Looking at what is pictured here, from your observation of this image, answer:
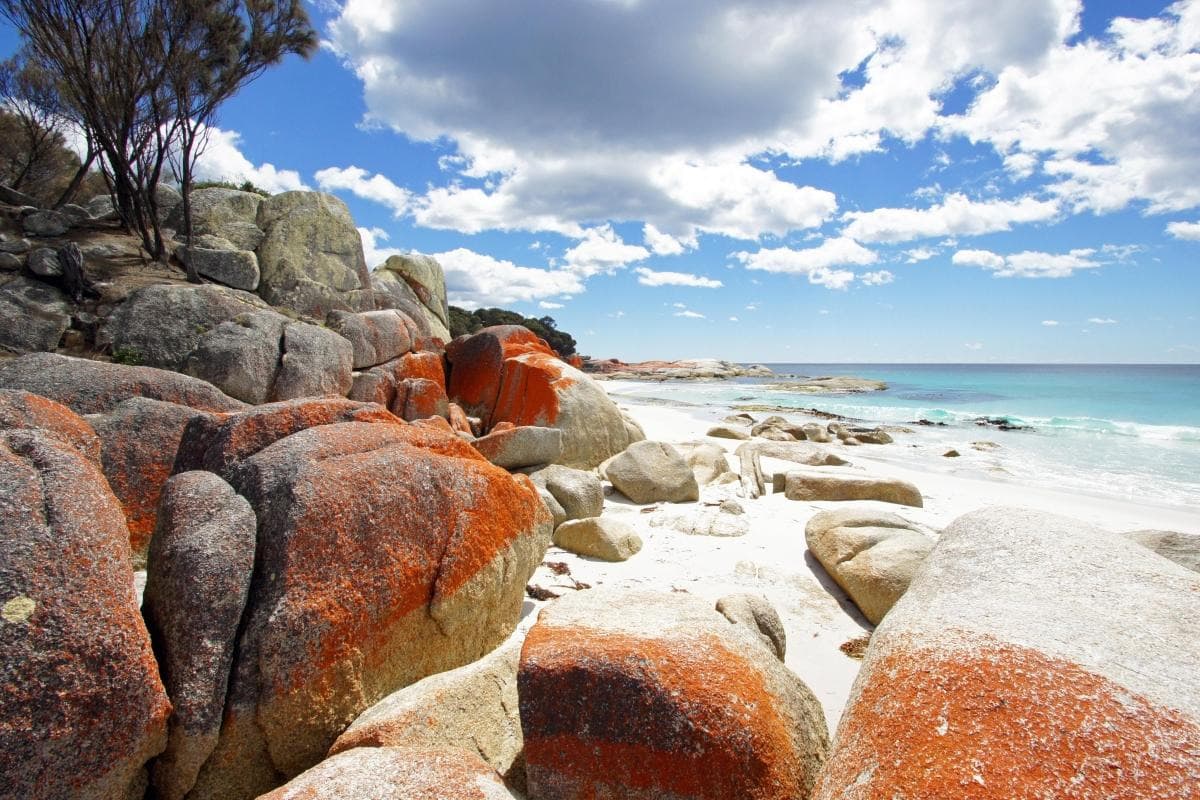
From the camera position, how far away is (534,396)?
32.4 feet

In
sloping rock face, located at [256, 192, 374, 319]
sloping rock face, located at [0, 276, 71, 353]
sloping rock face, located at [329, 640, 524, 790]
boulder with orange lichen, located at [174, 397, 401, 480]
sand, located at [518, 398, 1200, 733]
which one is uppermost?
sloping rock face, located at [256, 192, 374, 319]

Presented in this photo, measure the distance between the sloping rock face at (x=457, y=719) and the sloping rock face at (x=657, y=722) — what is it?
35 centimetres

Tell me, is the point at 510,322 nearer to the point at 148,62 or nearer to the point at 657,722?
the point at 148,62

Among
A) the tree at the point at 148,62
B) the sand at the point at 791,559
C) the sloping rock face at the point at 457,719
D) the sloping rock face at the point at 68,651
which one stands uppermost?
the tree at the point at 148,62

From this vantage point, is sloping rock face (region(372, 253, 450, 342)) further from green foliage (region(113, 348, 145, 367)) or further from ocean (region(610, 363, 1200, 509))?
ocean (region(610, 363, 1200, 509))

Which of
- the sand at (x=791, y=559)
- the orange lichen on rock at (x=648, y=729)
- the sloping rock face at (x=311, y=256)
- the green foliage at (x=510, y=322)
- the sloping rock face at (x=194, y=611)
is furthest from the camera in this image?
the green foliage at (x=510, y=322)

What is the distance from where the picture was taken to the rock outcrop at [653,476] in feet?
26.1

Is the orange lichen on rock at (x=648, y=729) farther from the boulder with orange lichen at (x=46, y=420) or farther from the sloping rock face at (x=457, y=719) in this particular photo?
the boulder with orange lichen at (x=46, y=420)

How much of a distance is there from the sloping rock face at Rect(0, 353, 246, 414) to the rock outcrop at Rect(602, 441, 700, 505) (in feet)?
16.0

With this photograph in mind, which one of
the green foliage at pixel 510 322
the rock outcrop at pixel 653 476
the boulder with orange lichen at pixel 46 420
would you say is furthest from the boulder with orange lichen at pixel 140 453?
the green foliage at pixel 510 322

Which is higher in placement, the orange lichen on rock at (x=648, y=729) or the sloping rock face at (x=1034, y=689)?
the sloping rock face at (x=1034, y=689)

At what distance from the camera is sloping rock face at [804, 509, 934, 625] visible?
4.64 meters

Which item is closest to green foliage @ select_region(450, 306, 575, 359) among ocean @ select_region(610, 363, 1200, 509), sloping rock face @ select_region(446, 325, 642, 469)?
ocean @ select_region(610, 363, 1200, 509)

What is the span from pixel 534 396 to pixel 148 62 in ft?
37.7
